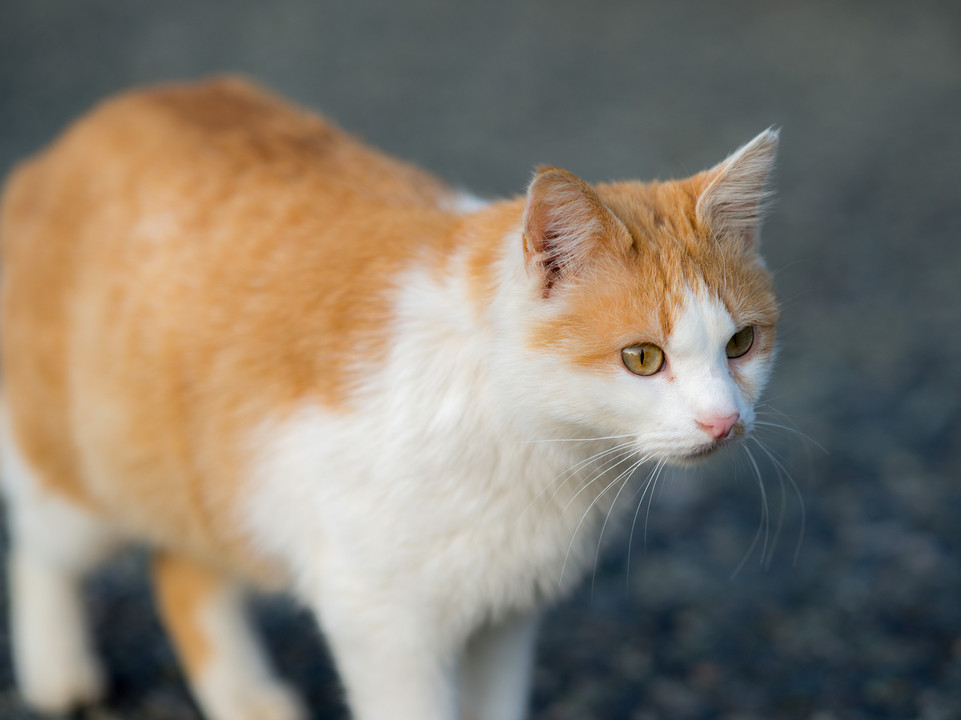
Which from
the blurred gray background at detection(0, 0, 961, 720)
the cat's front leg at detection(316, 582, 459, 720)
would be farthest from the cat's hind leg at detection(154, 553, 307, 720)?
the cat's front leg at detection(316, 582, 459, 720)

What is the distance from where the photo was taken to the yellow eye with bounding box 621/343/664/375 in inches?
63.9

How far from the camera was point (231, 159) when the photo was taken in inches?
90.4

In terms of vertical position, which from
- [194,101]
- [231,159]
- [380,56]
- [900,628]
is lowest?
[900,628]

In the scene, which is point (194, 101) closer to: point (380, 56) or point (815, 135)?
point (815, 135)

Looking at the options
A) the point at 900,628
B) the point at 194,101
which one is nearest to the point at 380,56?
the point at 194,101

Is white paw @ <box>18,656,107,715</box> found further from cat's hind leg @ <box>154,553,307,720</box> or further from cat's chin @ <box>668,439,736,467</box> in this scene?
cat's chin @ <box>668,439,736,467</box>

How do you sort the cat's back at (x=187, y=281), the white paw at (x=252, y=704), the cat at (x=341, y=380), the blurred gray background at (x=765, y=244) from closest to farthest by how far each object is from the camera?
1. the cat at (x=341, y=380)
2. the cat's back at (x=187, y=281)
3. the white paw at (x=252, y=704)
4. the blurred gray background at (x=765, y=244)

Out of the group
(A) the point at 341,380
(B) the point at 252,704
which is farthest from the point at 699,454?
(B) the point at 252,704

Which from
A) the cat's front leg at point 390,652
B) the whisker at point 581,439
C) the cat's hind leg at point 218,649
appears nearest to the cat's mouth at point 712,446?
the whisker at point 581,439

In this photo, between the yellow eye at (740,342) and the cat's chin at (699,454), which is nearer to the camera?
the cat's chin at (699,454)

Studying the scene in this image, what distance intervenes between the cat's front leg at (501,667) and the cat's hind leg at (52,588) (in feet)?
3.54

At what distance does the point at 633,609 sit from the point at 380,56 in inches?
282

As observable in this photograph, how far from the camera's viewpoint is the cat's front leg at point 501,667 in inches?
86.5

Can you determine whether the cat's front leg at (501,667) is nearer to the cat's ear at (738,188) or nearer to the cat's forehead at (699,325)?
the cat's forehead at (699,325)
